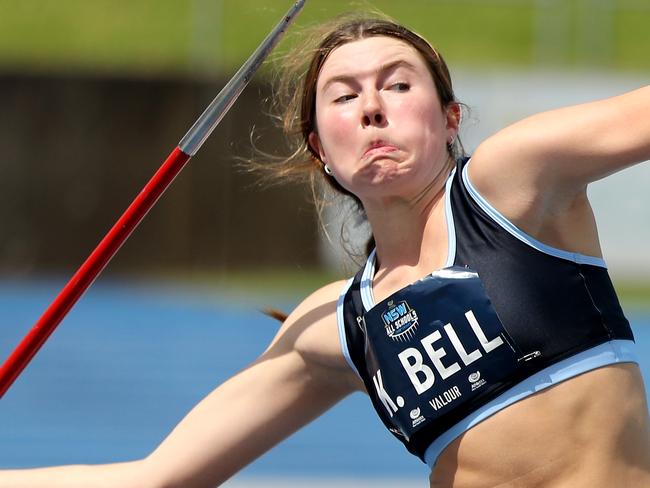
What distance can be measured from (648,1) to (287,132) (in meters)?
17.1

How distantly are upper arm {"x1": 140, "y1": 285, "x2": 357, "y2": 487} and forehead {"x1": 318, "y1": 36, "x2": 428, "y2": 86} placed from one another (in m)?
0.62

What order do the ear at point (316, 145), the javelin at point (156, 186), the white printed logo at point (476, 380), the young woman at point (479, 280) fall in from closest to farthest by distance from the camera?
the young woman at point (479, 280)
the white printed logo at point (476, 380)
the javelin at point (156, 186)
the ear at point (316, 145)

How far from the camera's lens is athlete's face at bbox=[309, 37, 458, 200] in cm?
291

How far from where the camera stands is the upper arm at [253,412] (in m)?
3.34

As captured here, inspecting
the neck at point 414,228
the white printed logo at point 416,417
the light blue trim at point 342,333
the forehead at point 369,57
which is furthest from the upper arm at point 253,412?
the forehead at point 369,57

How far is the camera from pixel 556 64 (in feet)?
53.0

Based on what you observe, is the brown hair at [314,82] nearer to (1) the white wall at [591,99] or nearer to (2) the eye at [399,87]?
(2) the eye at [399,87]

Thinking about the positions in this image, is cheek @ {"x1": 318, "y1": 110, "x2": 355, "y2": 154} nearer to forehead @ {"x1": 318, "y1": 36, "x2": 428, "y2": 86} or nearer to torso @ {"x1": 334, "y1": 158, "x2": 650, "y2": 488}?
forehead @ {"x1": 318, "y1": 36, "x2": 428, "y2": 86}

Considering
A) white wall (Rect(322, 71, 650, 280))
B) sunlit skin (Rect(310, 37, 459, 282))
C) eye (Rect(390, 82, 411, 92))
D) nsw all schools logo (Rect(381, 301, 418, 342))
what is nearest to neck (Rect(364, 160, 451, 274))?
sunlit skin (Rect(310, 37, 459, 282))

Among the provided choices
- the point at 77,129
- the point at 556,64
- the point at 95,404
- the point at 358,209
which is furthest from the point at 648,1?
the point at 358,209

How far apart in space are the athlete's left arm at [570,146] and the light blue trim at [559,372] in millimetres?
375

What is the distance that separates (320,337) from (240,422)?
320mm

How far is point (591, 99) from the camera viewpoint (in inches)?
531

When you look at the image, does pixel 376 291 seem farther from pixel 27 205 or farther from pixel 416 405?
pixel 27 205
